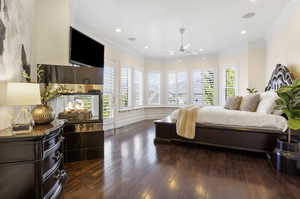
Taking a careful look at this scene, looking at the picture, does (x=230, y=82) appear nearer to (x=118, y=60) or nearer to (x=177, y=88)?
(x=177, y=88)

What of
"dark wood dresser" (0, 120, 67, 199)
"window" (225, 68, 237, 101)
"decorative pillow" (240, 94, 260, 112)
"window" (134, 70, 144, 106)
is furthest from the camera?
"window" (134, 70, 144, 106)

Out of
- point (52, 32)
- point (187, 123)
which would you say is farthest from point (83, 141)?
point (187, 123)

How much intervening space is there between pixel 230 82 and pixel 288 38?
314 centimetres

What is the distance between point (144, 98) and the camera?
810cm

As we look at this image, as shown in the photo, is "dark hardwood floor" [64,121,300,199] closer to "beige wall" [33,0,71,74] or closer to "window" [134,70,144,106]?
"beige wall" [33,0,71,74]

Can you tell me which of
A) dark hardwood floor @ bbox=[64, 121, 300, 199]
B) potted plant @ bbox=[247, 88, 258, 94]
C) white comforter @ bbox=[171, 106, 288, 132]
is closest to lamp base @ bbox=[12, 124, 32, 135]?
dark hardwood floor @ bbox=[64, 121, 300, 199]

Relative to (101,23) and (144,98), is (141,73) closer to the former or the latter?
(144,98)

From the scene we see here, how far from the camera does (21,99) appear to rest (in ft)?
5.63

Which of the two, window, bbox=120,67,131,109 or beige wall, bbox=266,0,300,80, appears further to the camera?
window, bbox=120,67,131,109

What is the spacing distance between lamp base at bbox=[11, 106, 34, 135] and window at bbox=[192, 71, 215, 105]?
6.85 metres

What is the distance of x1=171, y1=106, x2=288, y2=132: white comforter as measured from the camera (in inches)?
125

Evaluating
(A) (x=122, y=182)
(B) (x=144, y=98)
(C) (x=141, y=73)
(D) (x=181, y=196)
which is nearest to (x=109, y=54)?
(C) (x=141, y=73)

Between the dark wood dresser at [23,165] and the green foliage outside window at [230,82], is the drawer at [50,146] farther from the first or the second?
the green foliage outside window at [230,82]

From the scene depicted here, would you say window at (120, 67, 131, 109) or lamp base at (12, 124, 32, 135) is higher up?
window at (120, 67, 131, 109)
